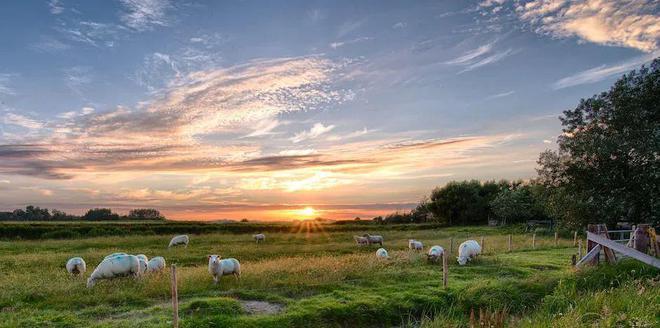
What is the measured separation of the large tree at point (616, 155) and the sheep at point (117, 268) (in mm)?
32223

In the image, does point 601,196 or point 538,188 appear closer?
point 601,196

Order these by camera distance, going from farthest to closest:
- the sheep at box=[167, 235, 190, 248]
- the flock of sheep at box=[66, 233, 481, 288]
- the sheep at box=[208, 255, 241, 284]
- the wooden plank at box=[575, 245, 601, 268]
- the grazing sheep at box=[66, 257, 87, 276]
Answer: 1. the sheep at box=[167, 235, 190, 248]
2. the grazing sheep at box=[66, 257, 87, 276]
3. the wooden plank at box=[575, 245, 601, 268]
4. the flock of sheep at box=[66, 233, 481, 288]
5. the sheep at box=[208, 255, 241, 284]

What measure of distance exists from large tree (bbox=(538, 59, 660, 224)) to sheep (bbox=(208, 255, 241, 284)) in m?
28.6

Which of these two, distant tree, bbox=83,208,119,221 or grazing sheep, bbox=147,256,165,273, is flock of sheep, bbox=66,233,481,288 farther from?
distant tree, bbox=83,208,119,221

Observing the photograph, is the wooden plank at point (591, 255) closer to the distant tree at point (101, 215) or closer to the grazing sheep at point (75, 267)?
the grazing sheep at point (75, 267)

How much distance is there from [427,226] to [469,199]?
43.1ft

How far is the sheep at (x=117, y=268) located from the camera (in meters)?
19.5

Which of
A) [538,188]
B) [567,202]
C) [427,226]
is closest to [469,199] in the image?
[427,226]

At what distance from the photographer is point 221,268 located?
19109mm

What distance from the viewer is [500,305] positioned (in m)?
15.1

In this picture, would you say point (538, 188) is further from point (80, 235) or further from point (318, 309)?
point (80, 235)

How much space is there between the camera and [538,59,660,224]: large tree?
32531mm

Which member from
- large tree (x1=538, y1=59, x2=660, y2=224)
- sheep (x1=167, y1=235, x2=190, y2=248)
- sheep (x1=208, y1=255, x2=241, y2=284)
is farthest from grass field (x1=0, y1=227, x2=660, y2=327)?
sheep (x1=167, y1=235, x2=190, y2=248)

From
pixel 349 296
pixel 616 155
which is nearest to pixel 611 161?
pixel 616 155
